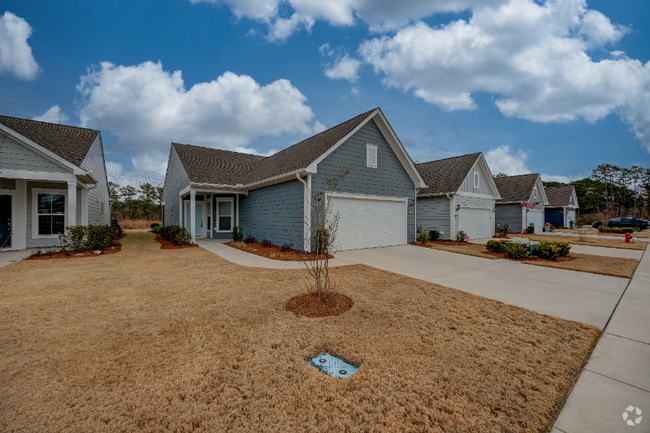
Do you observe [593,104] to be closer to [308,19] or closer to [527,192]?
[527,192]

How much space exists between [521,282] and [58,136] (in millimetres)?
19472

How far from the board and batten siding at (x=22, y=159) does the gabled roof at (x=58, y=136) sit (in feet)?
1.37

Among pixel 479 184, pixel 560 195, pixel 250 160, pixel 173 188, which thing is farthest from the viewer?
pixel 560 195

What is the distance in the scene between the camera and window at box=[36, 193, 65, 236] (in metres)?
11.6

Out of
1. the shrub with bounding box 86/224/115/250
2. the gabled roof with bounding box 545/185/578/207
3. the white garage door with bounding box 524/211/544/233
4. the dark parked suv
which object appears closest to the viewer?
the shrub with bounding box 86/224/115/250

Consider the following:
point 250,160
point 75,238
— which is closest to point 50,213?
point 75,238

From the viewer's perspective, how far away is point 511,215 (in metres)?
23.2

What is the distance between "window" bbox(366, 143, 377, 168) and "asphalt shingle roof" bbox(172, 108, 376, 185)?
127cm

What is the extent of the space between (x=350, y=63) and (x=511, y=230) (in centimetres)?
2009

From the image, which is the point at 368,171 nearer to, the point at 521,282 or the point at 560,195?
the point at 521,282

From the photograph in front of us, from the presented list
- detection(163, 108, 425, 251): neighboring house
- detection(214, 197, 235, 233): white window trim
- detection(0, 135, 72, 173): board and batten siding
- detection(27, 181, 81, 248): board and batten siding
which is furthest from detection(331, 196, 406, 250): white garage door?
detection(27, 181, 81, 248): board and batten siding

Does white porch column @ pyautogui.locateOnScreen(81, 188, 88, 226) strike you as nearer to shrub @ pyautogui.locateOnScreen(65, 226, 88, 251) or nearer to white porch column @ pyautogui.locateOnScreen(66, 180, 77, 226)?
shrub @ pyautogui.locateOnScreen(65, 226, 88, 251)

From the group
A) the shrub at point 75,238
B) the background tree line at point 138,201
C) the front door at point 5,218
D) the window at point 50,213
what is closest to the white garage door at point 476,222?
the shrub at point 75,238

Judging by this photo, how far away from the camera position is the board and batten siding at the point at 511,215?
2267cm
